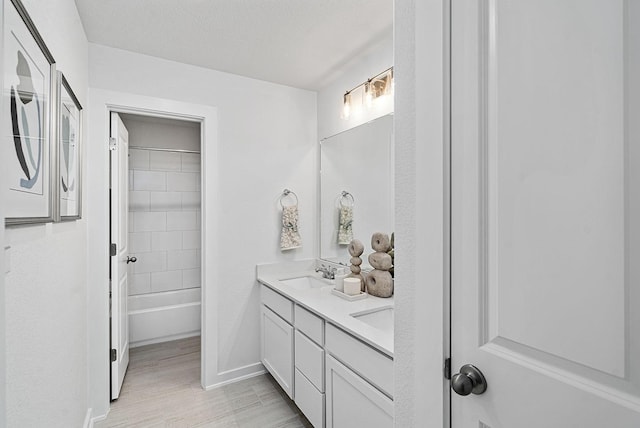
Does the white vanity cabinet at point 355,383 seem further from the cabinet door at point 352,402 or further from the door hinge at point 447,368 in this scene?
the door hinge at point 447,368

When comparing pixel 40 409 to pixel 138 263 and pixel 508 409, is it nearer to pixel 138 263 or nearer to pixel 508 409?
pixel 508 409

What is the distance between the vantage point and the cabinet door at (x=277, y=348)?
205 cm

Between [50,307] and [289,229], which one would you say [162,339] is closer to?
[289,229]

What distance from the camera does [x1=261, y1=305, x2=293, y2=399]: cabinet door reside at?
2.05 m

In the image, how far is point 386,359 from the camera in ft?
4.07

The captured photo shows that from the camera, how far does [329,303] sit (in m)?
1.82

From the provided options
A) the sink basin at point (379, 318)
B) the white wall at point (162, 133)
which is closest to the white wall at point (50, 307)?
the sink basin at point (379, 318)

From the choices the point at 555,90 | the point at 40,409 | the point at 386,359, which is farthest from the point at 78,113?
the point at 555,90

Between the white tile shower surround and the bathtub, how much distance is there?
0.09 metres

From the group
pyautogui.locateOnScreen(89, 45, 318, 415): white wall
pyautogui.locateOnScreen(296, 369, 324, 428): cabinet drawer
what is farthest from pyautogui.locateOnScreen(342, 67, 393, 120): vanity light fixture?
pyautogui.locateOnScreen(296, 369, 324, 428): cabinet drawer

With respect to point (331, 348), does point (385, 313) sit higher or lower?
higher

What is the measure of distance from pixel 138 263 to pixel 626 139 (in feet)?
12.1

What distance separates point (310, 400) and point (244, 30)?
2.23m

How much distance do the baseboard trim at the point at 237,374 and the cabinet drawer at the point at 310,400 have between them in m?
0.71
